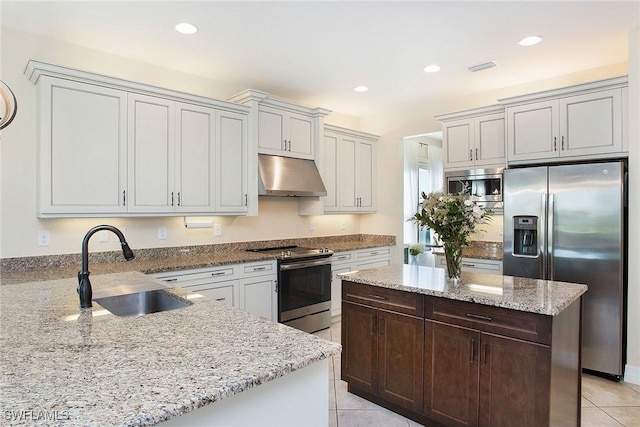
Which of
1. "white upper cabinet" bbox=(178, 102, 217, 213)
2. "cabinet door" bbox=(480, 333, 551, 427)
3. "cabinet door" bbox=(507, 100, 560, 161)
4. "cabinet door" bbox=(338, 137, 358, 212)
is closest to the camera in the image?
"cabinet door" bbox=(480, 333, 551, 427)

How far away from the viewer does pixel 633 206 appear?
3.02 meters

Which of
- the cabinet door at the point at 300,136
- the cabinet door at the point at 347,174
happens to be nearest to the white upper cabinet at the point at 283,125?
the cabinet door at the point at 300,136

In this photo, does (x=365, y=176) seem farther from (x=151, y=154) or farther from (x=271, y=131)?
(x=151, y=154)

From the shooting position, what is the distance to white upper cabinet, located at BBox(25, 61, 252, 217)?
2771 mm

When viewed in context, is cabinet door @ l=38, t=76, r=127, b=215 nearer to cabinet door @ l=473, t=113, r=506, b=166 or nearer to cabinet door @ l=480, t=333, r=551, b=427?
cabinet door @ l=480, t=333, r=551, b=427

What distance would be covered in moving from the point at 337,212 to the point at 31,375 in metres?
4.10

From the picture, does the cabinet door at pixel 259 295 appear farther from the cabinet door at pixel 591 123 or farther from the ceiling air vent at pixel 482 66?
the cabinet door at pixel 591 123

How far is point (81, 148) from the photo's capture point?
2.88 meters

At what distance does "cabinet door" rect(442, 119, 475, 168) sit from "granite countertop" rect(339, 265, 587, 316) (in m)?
1.96

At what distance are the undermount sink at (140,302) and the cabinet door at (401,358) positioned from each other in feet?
4.36

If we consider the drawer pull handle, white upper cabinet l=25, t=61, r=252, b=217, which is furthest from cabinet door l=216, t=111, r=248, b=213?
the drawer pull handle

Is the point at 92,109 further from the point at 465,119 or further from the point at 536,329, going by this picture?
the point at 465,119

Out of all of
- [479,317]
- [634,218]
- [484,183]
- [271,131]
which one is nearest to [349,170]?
[271,131]

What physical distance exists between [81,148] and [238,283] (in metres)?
1.69
